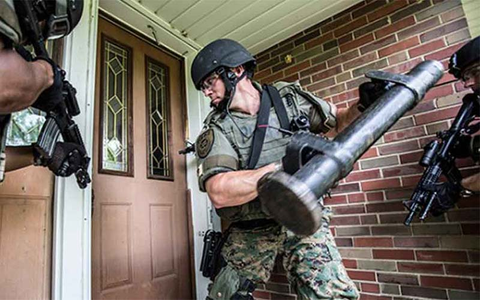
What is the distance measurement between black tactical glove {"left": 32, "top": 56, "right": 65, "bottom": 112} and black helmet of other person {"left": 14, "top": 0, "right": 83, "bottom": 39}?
113mm

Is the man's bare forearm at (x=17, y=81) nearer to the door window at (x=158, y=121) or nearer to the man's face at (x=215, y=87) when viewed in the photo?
the man's face at (x=215, y=87)

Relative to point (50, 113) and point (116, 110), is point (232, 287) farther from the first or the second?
point (116, 110)

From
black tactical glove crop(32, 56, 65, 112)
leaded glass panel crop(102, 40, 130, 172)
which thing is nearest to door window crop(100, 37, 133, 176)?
leaded glass panel crop(102, 40, 130, 172)

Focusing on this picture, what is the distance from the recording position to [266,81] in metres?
2.25

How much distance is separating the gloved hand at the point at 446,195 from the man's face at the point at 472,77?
0.46 metres

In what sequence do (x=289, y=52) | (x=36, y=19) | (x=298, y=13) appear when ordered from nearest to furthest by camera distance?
(x=36, y=19) → (x=298, y=13) → (x=289, y=52)

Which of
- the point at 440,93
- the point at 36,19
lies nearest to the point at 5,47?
the point at 36,19

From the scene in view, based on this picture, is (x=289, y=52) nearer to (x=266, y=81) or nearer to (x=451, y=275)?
(x=266, y=81)

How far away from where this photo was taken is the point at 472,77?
1205mm

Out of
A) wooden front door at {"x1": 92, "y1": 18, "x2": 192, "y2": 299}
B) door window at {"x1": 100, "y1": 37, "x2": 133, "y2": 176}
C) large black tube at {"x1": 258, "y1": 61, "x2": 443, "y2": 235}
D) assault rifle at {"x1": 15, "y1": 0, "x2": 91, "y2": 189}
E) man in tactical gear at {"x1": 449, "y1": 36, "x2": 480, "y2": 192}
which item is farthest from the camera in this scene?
door window at {"x1": 100, "y1": 37, "x2": 133, "y2": 176}

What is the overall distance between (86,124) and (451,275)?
202cm

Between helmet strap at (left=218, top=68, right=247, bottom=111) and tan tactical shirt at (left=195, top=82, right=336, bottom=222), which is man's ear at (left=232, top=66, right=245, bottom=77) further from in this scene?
tan tactical shirt at (left=195, top=82, right=336, bottom=222)

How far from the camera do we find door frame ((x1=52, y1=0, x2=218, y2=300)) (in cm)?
120

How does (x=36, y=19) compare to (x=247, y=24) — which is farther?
(x=247, y=24)
